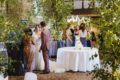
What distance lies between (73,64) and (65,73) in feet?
1.24

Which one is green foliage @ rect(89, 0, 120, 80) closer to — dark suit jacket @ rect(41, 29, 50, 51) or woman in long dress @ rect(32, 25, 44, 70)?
dark suit jacket @ rect(41, 29, 50, 51)

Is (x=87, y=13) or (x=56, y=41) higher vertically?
(x=87, y=13)

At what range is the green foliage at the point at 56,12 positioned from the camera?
897 cm

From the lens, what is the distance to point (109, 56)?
1656 millimetres

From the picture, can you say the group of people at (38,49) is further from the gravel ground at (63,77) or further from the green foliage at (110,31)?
the green foliage at (110,31)

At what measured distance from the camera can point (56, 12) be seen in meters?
9.59

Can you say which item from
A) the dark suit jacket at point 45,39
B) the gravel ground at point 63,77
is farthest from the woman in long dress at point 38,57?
the gravel ground at point 63,77

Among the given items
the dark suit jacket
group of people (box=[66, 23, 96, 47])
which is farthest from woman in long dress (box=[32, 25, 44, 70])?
group of people (box=[66, 23, 96, 47])

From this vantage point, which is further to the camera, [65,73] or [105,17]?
[65,73]

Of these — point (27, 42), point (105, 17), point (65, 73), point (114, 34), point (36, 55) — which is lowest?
point (65, 73)

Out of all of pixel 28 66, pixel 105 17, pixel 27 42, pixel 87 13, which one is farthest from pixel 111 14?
pixel 87 13

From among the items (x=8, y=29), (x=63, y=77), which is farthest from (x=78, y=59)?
(x=8, y=29)

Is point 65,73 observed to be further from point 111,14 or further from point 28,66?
point 111,14

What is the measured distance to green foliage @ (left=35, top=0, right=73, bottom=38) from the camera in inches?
353
